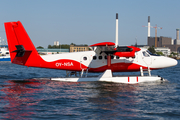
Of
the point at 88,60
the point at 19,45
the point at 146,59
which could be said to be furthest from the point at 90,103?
the point at 19,45

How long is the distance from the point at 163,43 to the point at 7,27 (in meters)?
182

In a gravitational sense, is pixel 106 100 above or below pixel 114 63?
below

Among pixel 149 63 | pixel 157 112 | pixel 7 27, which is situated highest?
pixel 7 27

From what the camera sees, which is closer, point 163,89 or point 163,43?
point 163,89

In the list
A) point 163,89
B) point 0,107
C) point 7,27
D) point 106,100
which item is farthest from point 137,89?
point 7,27

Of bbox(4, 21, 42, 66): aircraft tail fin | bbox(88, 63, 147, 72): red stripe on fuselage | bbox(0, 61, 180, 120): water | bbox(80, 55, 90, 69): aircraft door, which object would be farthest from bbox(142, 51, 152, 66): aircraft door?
bbox(4, 21, 42, 66): aircraft tail fin

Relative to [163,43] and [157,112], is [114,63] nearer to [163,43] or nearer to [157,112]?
[157,112]

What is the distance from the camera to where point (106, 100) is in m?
12.7

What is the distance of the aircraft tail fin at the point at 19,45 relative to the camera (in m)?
19.3

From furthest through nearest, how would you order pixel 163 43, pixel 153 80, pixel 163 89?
pixel 163 43, pixel 153 80, pixel 163 89

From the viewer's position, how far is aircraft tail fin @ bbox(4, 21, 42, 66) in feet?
63.4

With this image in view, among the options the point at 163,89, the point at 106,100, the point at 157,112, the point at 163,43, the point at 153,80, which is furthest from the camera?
the point at 163,43

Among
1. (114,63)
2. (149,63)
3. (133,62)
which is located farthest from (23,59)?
(149,63)

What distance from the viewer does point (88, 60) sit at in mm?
19844
